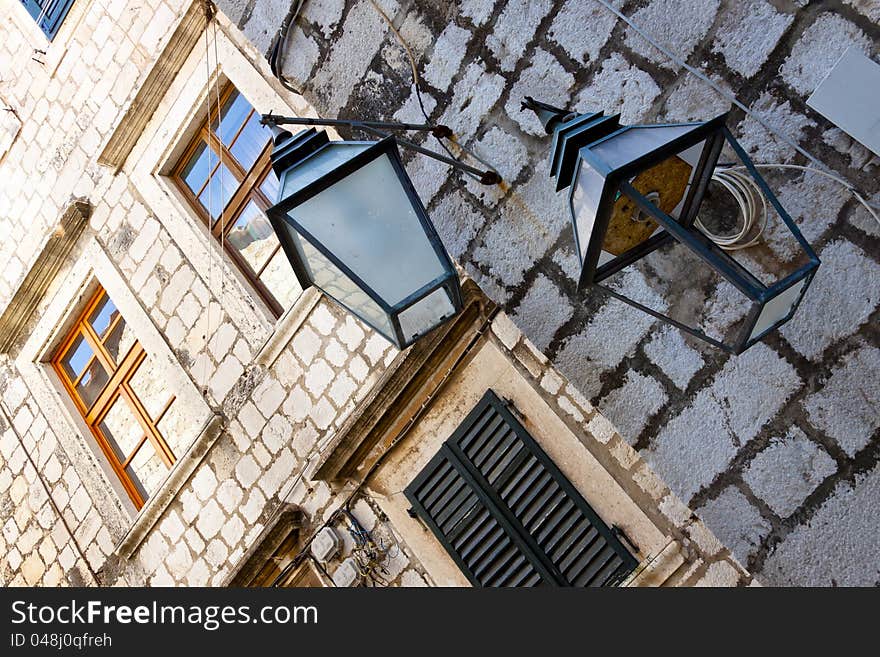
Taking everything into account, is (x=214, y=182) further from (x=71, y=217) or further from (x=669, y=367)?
(x=669, y=367)

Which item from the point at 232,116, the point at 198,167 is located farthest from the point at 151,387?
the point at 232,116

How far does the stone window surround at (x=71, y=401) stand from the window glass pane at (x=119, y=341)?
17 cm

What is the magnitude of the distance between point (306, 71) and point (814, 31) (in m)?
2.06

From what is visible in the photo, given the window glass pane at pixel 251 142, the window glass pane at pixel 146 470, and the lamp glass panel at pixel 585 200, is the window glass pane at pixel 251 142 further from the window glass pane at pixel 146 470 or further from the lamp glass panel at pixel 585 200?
the lamp glass panel at pixel 585 200

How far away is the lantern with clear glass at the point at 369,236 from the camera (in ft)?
8.08

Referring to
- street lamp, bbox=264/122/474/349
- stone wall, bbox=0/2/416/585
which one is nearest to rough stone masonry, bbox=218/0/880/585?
street lamp, bbox=264/122/474/349

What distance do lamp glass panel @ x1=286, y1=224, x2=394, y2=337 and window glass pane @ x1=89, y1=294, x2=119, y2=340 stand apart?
421 cm

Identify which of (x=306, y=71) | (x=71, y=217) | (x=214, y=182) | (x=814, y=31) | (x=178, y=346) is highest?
(x=71, y=217)

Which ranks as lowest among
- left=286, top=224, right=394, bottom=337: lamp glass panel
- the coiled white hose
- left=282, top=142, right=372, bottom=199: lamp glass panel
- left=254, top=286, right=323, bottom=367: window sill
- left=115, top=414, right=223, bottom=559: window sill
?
the coiled white hose

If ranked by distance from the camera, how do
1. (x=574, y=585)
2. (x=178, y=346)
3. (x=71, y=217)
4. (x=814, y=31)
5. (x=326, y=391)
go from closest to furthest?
1. (x=814, y=31)
2. (x=574, y=585)
3. (x=326, y=391)
4. (x=178, y=346)
5. (x=71, y=217)

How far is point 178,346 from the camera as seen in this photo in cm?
576

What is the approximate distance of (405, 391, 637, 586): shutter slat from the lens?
401 cm

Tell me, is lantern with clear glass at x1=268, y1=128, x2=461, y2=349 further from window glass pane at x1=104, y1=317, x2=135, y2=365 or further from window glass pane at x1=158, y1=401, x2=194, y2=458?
window glass pane at x1=104, y1=317, x2=135, y2=365


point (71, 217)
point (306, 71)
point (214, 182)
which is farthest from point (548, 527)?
point (71, 217)
